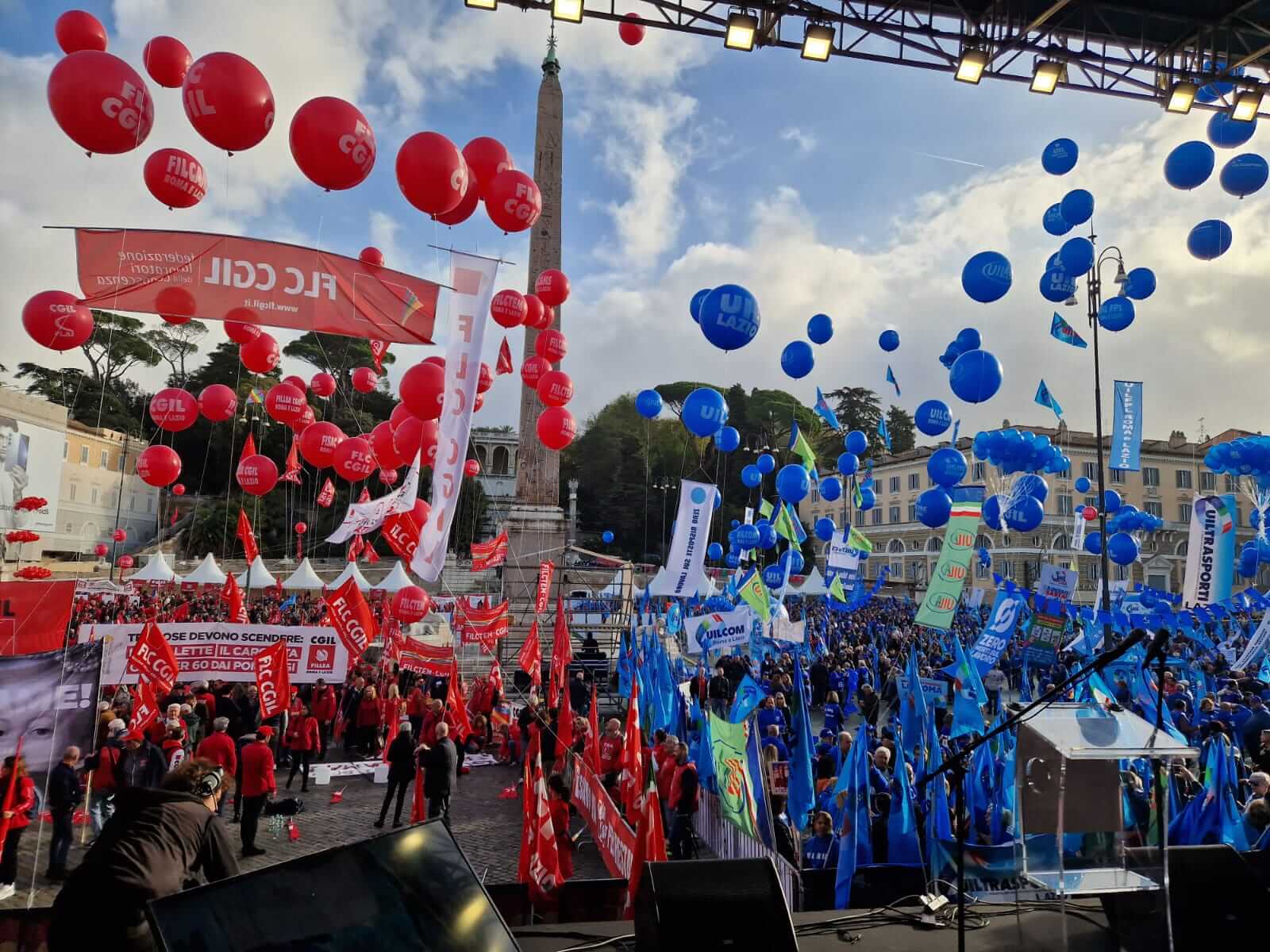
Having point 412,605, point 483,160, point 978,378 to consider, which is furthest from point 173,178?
point 978,378

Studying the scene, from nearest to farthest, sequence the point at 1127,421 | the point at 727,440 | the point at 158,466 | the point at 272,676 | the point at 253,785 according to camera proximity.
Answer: the point at 253,785 → the point at 272,676 → the point at 158,466 → the point at 1127,421 → the point at 727,440

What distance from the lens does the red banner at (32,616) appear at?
8500 mm

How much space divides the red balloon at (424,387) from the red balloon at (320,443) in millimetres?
3850

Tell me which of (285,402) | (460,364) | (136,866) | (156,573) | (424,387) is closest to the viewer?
(136,866)

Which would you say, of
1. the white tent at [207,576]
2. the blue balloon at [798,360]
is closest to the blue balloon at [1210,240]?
the blue balloon at [798,360]

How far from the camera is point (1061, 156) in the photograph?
13867mm

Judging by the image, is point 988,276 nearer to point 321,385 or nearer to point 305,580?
point 321,385

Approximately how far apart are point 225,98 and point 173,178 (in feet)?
6.68

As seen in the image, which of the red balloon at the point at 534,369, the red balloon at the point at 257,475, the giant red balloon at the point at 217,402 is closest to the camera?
the giant red balloon at the point at 217,402

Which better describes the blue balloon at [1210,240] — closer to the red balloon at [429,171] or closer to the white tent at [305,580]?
the red balloon at [429,171]

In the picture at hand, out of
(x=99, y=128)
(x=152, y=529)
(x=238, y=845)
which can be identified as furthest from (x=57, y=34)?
(x=152, y=529)

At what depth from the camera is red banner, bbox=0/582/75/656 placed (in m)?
8.50

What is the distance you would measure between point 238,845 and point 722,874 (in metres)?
7.51

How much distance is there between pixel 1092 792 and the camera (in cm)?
380
